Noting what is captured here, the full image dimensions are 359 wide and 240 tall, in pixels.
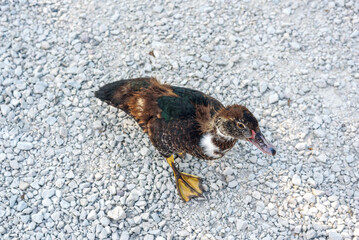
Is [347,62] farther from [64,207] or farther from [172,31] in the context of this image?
[64,207]

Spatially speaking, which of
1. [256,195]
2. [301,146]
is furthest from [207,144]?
[301,146]

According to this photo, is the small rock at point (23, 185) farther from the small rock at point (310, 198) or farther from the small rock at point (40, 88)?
the small rock at point (310, 198)

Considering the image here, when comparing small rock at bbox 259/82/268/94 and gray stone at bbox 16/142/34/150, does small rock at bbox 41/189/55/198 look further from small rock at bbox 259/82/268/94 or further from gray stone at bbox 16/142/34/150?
small rock at bbox 259/82/268/94

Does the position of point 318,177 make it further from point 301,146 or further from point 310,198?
Answer: point 301,146

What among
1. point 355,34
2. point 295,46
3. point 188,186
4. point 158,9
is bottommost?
point 188,186

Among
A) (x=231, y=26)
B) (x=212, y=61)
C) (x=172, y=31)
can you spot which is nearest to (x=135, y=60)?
(x=172, y=31)

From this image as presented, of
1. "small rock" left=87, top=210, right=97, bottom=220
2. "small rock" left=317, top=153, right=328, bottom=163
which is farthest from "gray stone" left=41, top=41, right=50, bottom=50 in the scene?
"small rock" left=317, top=153, right=328, bottom=163

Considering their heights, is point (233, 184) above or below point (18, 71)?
below
